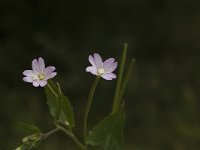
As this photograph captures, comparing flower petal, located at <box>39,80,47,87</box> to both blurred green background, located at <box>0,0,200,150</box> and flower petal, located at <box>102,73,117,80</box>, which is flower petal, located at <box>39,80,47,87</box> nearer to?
flower petal, located at <box>102,73,117,80</box>

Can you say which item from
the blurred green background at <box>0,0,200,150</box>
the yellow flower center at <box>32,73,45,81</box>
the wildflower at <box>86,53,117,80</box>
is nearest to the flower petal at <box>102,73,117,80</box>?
the wildflower at <box>86,53,117,80</box>

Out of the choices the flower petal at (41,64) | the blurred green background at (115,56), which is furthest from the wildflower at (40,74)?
the blurred green background at (115,56)

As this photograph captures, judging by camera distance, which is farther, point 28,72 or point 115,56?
point 115,56

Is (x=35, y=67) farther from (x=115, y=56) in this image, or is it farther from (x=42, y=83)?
(x=115, y=56)

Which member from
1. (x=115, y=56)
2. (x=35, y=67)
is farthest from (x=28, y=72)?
(x=115, y=56)

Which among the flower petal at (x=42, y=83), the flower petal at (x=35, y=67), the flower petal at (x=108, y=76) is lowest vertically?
the flower petal at (x=108, y=76)

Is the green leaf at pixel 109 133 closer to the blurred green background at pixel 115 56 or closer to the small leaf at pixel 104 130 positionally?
the small leaf at pixel 104 130

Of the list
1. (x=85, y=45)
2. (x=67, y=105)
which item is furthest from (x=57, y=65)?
(x=67, y=105)
